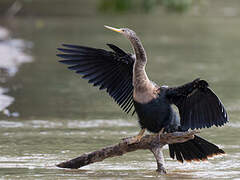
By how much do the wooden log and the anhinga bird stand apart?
86 millimetres

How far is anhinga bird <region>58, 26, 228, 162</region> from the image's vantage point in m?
6.90

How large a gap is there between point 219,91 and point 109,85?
18.0 feet

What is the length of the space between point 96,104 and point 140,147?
15.3ft

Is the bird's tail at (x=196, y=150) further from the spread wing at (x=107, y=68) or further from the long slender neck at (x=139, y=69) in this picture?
the long slender neck at (x=139, y=69)

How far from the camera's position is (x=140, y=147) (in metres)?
7.21

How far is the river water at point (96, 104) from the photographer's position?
771 cm

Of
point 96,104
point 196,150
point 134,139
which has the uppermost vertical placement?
point 96,104

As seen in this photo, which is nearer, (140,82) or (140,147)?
(140,82)

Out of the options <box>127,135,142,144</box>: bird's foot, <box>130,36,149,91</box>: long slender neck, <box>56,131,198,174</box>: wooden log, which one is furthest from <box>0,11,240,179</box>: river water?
<box>130,36,149,91</box>: long slender neck

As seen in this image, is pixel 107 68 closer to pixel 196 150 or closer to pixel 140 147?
pixel 140 147

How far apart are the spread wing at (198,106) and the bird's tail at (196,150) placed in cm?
26

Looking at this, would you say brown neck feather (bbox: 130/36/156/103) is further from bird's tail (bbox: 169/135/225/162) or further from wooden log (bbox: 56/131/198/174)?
bird's tail (bbox: 169/135/225/162)

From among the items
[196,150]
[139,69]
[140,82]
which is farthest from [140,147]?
[139,69]

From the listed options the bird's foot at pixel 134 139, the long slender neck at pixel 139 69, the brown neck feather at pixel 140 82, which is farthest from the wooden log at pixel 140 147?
the long slender neck at pixel 139 69
